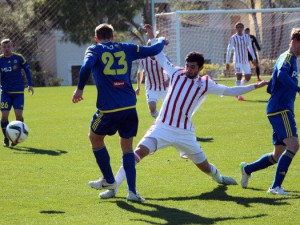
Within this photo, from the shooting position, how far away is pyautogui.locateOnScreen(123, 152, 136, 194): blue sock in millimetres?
7816

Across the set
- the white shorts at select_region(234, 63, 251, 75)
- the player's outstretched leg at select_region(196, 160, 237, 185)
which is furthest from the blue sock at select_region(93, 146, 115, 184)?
the white shorts at select_region(234, 63, 251, 75)

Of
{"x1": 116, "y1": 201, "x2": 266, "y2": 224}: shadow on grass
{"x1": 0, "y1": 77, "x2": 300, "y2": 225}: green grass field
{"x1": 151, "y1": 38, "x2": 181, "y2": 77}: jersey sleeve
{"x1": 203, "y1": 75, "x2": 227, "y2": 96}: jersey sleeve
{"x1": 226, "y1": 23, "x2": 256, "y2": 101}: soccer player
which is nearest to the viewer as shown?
{"x1": 116, "y1": 201, "x2": 266, "y2": 224}: shadow on grass

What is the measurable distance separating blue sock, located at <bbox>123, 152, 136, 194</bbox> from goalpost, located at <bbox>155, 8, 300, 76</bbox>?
18069 mm

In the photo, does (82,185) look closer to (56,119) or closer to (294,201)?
(294,201)

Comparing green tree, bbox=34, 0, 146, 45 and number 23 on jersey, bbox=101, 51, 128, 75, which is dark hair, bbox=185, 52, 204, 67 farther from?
green tree, bbox=34, 0, 146, 45

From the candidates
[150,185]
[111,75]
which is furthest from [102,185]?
[111,75]

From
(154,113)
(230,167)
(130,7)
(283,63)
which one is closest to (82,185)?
(230,167)

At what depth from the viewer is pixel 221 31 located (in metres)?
29.6

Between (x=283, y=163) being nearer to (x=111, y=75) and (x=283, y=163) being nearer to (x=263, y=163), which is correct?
(x=263, y=163)

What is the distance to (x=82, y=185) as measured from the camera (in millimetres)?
8914

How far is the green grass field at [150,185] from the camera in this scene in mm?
7105

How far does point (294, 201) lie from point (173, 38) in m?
18.9

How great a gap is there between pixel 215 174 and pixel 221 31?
2164 cm

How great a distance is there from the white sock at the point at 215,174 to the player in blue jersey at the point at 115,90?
1.09 metres
